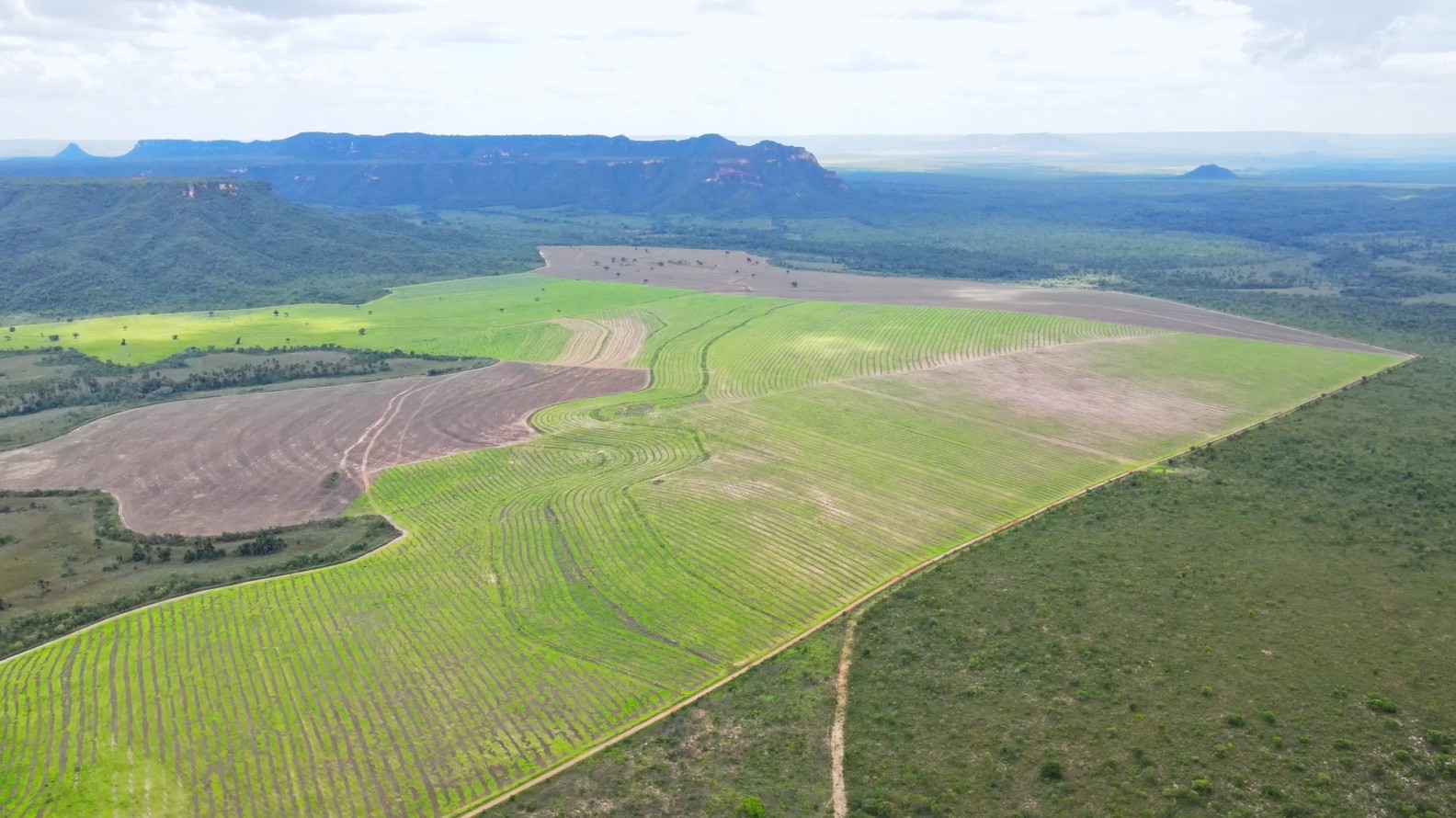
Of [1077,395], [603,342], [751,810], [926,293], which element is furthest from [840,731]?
[926,293]

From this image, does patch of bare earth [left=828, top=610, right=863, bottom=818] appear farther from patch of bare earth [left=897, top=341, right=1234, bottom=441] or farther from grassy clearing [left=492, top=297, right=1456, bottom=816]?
patch of bare earth [left=897, top=341, right=1234, bottom=441]

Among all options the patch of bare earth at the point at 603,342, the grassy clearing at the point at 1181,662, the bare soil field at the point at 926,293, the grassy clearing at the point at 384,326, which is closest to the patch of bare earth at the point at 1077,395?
the grassy clearing at the point at 1181,662

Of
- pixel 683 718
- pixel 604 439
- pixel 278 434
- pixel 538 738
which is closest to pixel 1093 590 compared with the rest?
pixel 683 718

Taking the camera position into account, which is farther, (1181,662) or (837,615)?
(837,615)

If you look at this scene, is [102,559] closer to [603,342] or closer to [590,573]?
[590,573]

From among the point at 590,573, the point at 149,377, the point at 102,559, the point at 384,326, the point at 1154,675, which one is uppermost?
the point at 384,326

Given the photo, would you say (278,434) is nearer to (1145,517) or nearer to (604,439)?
(604,439)
